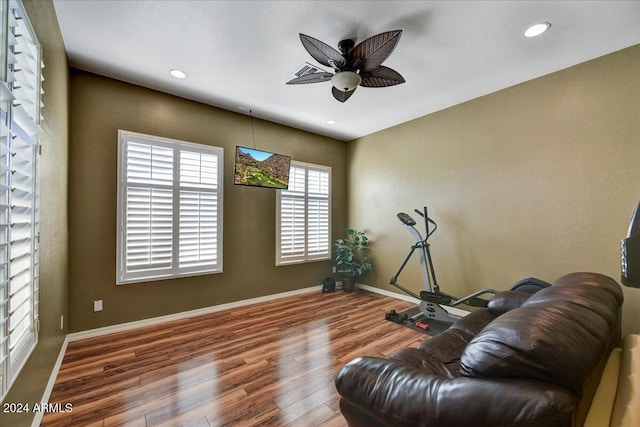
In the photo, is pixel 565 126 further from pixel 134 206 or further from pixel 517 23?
pixel 134 206

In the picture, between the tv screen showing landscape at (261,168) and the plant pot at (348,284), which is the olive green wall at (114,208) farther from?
the plant pot at (348,284)

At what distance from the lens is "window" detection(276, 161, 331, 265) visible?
443cm

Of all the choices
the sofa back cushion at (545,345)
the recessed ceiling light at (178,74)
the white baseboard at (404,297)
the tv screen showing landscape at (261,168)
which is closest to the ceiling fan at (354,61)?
the recessed ceiling light at (178,74)

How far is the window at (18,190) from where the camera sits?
3.62 ft

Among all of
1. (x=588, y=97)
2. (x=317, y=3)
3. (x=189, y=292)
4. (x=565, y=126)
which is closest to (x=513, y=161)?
(x=565, y=126)

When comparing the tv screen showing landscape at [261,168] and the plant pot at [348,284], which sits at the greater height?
the tv screen showing landscape at [261,168]

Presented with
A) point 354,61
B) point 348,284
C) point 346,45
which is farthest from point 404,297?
point 346,45

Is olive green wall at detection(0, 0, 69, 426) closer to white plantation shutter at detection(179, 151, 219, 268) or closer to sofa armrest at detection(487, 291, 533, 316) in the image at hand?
white plantation shutter at detection(179, 151, 219, 268)

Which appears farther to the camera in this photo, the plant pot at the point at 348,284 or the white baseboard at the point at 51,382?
the plant pot at the point at 348,284

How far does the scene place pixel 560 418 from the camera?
635 millimetres

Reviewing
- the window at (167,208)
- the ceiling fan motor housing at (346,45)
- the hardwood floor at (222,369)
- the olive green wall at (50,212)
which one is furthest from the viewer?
the window at (167,208)

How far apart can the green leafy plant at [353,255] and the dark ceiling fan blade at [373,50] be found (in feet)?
10.4

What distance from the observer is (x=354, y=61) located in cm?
225

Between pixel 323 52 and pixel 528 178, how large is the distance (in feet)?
9.02
